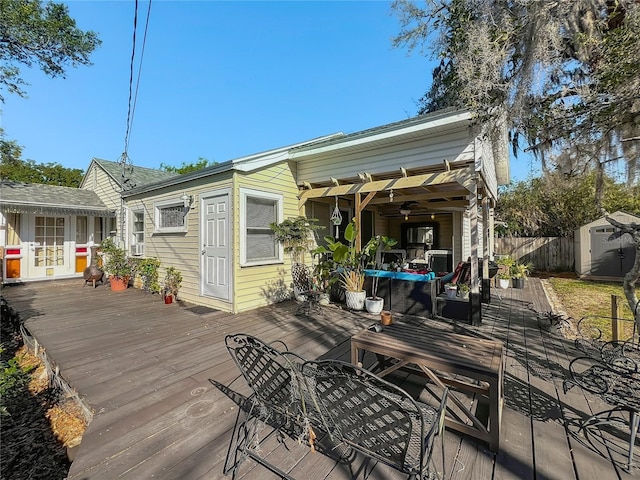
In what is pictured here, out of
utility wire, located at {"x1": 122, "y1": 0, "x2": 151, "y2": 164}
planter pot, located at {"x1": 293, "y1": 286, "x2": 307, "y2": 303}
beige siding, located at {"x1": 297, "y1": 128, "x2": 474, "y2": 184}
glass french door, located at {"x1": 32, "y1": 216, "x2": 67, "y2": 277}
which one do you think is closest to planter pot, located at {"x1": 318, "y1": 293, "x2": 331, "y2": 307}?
planter pot, located at {"x1": 293, "y1": 286, "x2": 307, "y2": 303}

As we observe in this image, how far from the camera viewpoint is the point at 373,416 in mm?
1462

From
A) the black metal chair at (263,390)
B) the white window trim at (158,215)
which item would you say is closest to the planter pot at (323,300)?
the white window trim at (158,215)

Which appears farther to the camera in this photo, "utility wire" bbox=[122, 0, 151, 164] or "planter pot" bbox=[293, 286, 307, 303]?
"planter pot" bbox=[293, 286, 307, 303]

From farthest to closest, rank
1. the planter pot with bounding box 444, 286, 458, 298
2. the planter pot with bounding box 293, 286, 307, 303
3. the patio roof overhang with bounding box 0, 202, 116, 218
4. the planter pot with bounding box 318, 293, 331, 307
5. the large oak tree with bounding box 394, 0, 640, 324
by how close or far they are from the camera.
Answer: the patio roof overhang with bounding box 0, 202, 116, 218 → the planter pot with bounding box 293, 286, 307, 303 → the planter pot with bounding box 318, 293, 331, 307 → the planter pot with bounding box 444, 286, 458, 298 → the large oak tree with bounding box 394, 0, 640, 324

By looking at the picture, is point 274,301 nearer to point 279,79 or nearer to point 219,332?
point 219,332

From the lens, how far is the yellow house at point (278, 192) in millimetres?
5152

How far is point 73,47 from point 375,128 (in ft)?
34.1

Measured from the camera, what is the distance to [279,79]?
35.1ft

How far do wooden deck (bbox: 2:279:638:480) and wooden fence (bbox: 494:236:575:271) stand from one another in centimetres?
854

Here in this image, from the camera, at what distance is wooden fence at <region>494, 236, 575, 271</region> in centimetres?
1169

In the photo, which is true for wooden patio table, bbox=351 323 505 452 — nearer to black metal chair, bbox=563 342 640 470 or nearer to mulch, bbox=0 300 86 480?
black metal chair, bbox=563 342 640 470

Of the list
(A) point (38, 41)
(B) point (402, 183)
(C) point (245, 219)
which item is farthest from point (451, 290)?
(A) point (38, 41)

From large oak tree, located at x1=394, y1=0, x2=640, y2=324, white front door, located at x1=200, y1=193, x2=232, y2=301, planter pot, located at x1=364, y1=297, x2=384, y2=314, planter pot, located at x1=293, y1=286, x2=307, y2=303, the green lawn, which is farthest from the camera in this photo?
planter pot, located at x1=293, y1=286, x2=307, y2=303

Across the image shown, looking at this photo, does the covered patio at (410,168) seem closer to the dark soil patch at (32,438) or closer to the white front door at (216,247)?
the white front door at (216,247)
